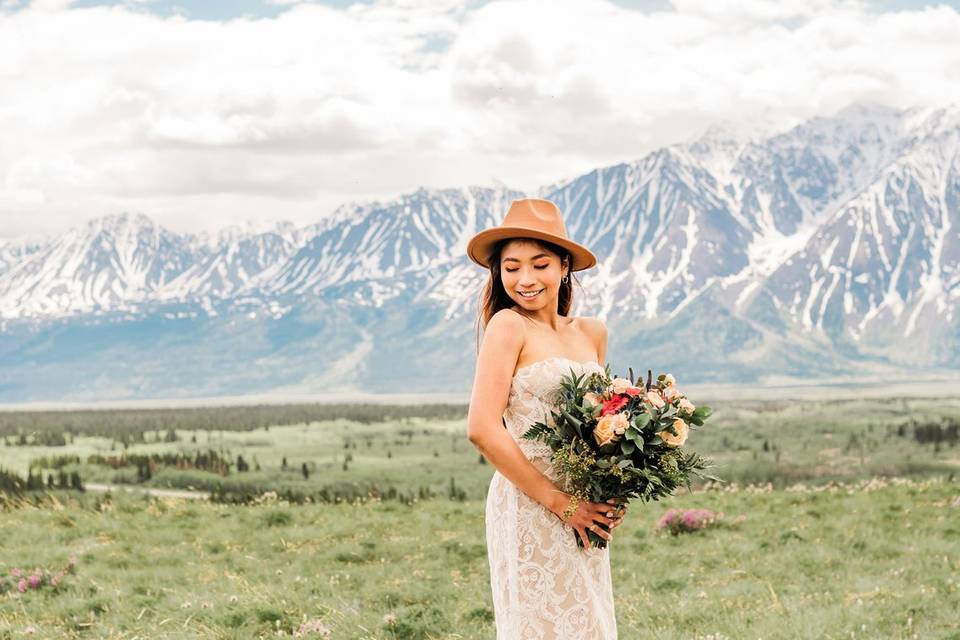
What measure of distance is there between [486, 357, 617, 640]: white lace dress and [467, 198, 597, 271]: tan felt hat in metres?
0.84

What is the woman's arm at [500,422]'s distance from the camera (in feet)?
19.9

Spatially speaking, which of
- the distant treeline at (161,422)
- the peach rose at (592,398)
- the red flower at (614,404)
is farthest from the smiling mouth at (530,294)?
the distant treeline at (161,422)

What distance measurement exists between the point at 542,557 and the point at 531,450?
70cm

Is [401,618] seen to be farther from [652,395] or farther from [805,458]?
[805,458]

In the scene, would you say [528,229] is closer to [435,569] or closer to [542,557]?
[542,557]

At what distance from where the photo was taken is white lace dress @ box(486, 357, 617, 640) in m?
6.31

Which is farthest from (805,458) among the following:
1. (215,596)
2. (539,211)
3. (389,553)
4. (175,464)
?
(539,211)

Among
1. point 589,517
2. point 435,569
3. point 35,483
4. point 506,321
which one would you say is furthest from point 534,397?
point 35,483

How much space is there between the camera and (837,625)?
11773 millimetres

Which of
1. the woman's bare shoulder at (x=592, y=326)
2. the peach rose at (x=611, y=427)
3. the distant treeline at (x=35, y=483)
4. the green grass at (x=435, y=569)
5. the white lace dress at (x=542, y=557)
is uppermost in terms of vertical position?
the woman's bare shoulder at (x=592, y=326)

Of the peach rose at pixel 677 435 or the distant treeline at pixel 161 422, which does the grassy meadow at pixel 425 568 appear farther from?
the distant treeline at pixel 161 422

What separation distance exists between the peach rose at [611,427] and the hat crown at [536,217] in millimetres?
1326

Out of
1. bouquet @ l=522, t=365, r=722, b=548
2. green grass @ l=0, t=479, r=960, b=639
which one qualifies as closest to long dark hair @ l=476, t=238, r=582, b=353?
bouquet @ l=522, t=365, r=722, b=548

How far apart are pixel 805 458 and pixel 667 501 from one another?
71.7 m
